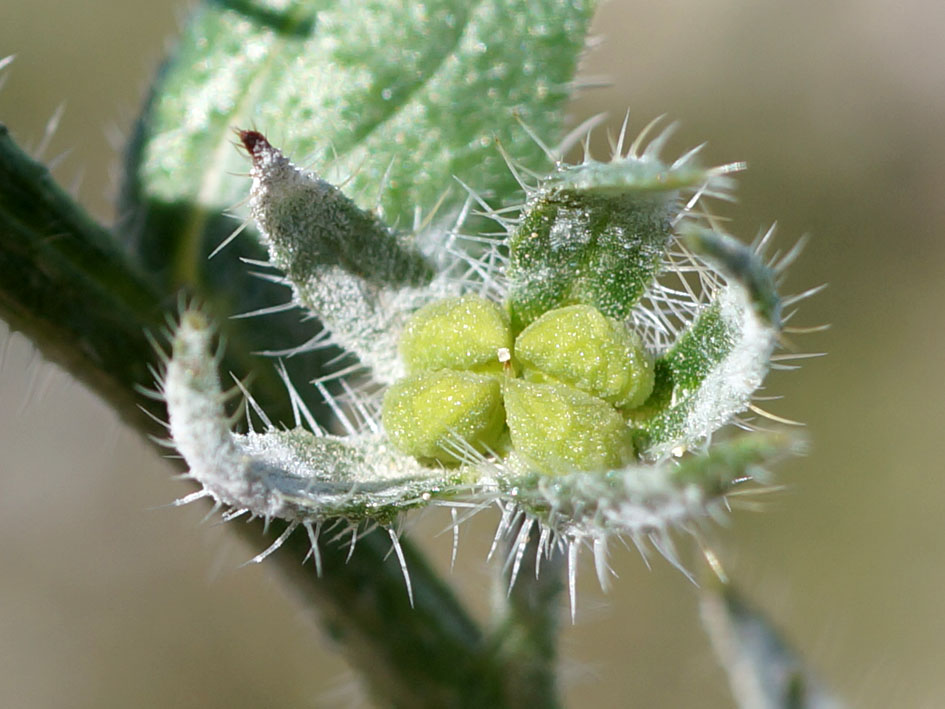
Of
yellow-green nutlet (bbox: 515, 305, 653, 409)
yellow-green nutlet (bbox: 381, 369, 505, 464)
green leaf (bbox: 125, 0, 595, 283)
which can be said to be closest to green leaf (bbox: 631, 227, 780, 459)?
yellow-green nutlet (bbox: 515, 305, 653, 409)

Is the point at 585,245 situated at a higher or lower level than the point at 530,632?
higher

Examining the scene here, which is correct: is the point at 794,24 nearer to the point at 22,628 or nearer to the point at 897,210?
the point at 897,210

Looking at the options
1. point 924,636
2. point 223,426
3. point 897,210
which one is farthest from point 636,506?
point 897,210

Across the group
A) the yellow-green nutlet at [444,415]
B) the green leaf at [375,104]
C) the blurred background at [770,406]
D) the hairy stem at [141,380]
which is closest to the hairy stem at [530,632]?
the hairy stem at [141,380]

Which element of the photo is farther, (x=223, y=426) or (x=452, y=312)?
(x=452, y=312)

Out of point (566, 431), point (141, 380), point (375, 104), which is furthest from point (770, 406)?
point (566, 431)

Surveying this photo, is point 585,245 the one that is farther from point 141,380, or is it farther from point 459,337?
point 141,380

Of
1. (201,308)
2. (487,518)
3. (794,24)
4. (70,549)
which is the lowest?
(70,549)

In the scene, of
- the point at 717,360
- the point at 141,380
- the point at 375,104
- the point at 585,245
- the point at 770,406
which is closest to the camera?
the point at 717,360
